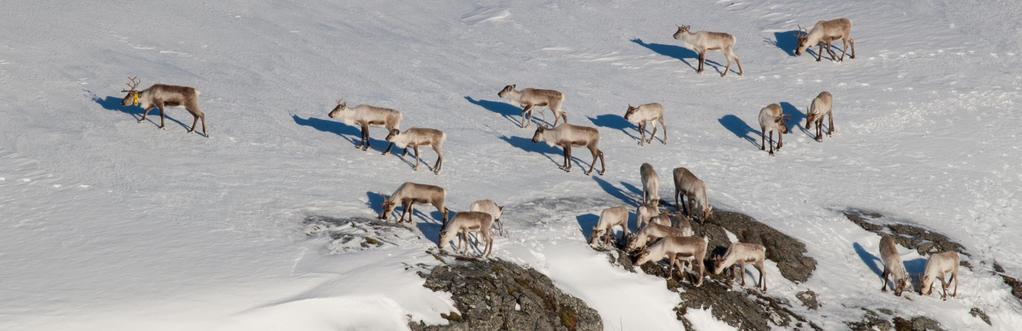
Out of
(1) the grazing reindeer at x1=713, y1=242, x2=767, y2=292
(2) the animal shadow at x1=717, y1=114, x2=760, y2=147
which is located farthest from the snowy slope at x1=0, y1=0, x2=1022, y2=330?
(1) the grazing reindeer at x1=713, y1=242, x2=767, y2=292

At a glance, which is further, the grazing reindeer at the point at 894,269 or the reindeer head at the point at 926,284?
the grazing reindeer at the point at 894,269

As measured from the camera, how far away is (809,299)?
2264 cm

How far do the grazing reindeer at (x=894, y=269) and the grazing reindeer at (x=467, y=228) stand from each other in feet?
30.3

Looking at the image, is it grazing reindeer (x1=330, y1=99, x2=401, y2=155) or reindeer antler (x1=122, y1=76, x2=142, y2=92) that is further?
reindeer antler (x1=122, y1=76, x2=142, y2=92)

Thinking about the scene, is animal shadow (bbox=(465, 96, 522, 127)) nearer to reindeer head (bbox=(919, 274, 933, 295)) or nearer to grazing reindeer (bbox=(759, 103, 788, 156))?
grazing reindeer (bbox=(759, 103, 788, 156))

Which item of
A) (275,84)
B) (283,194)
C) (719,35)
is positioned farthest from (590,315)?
(719,35)

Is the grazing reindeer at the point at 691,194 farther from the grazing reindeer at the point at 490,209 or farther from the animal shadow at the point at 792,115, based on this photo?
the animal shadow at the point at 792,115

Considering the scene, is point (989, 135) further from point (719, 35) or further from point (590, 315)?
point (590, 315)

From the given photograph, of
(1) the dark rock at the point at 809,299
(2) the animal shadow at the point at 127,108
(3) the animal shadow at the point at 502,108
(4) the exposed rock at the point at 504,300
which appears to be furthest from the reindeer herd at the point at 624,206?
(4) the exposed rock at the point at 504,300

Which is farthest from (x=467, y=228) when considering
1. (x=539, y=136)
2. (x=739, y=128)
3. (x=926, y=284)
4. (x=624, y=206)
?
(x=739, y=128)

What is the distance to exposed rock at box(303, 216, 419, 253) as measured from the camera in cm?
2031

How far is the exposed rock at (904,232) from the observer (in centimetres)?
2556

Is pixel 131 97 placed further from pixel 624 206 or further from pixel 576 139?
pixel 624 206

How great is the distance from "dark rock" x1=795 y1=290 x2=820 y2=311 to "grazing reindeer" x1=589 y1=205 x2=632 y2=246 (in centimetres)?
389
